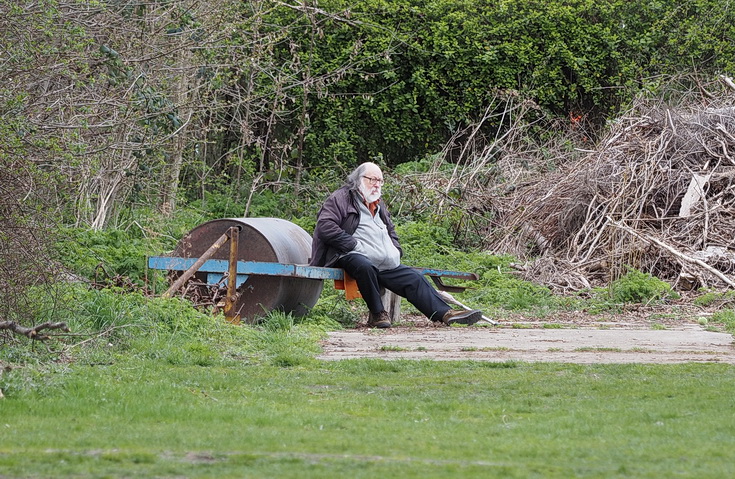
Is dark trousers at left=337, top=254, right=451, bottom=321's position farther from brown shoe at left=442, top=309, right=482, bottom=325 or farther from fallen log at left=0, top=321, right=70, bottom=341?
fallen log at left=0, top=321, right=70, bottom=341

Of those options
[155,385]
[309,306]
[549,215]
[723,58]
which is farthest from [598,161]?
[155,385]

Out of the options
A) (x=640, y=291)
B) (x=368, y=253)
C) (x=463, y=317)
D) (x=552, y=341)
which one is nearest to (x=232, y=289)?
(x=368, y=253)

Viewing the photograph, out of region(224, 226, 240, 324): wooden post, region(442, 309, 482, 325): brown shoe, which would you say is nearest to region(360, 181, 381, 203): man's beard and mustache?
region(442, 309, 482, 325): brown shoe

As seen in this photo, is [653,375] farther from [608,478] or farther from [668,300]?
[668,300]

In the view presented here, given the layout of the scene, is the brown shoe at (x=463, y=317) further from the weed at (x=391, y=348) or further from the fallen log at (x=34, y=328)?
the fallen log at (x=34, y=328)

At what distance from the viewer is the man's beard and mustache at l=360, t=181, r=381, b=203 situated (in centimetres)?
1045

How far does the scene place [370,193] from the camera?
34.4 ft

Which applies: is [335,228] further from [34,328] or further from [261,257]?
[34,328]

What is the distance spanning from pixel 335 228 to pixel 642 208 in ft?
18.1

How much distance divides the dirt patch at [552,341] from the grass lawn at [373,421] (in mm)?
693

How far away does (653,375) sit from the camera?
21.0 feet

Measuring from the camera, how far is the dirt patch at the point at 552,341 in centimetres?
757

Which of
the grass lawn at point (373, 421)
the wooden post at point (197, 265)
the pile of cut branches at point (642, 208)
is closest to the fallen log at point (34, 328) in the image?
the grass lawn at point (373, 421)

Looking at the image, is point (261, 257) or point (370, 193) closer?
point (261, 257)
